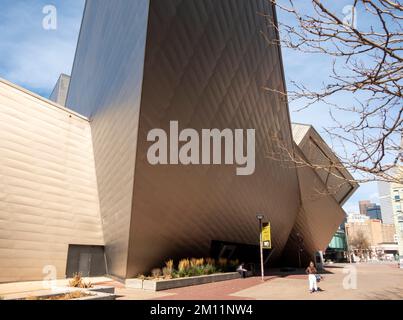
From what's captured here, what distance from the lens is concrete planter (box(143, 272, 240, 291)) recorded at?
413 inches

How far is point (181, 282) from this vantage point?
11.8 m

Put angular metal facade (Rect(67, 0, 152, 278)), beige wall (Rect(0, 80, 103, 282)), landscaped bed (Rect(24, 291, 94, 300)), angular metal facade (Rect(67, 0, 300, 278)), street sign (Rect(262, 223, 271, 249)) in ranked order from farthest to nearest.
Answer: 1. street sign (Rect(262, 223, 271, 249))
2. beige wall (Rect(0, 80, 103, 282))
3. angular metal facade (Rect(67, 0, 152, 278))
4. angular metal facade (Rect(67, 0, 300, 278))
5. landscaped bed (Rect(24, 291, 94, 300))

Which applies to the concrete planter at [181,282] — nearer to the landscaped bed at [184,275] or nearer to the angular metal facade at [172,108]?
the landscaped bed at [184,275]

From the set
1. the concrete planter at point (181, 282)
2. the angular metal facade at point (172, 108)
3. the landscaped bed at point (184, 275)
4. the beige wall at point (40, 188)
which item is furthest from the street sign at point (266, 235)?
the beige wall at point (40, 188)

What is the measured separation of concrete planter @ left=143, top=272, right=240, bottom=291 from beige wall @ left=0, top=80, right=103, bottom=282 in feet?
14.5

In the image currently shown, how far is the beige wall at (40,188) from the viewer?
1138 cm

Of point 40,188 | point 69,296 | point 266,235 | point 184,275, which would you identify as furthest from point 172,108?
point 266,235

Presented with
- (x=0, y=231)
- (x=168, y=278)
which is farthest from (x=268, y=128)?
(x=0, y=231)

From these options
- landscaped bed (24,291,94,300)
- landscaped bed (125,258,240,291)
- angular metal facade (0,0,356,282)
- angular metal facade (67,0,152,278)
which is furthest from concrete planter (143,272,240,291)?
landscaped bed (24,291,94,300)

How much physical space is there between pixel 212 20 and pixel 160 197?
7411 mm

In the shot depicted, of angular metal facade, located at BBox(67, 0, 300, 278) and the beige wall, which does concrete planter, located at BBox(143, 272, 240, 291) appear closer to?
angular metal facade, located at BBox(67, 0, 300, 278)

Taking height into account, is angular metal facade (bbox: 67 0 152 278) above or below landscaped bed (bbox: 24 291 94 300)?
above

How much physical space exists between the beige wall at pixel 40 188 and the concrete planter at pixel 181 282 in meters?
4.42

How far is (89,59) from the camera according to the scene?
20641 millimetres
